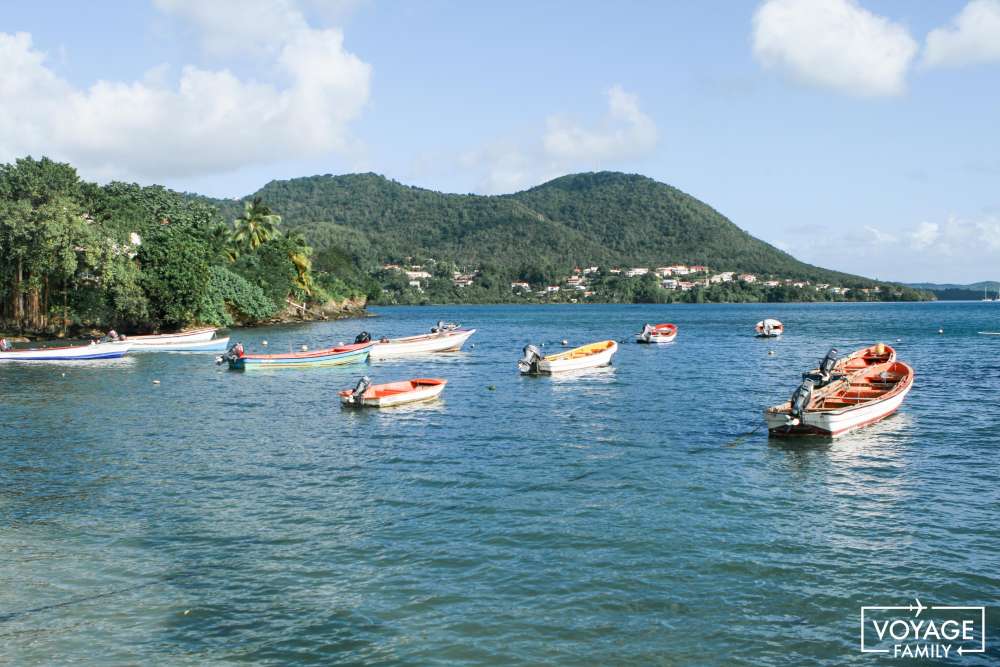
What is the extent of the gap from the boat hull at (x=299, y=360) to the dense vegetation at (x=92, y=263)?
2263 cm

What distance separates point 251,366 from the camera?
1764 inches

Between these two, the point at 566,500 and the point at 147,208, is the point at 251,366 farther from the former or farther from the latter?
the point at 147,208

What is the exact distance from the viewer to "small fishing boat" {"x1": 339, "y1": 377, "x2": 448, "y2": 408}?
30.8m

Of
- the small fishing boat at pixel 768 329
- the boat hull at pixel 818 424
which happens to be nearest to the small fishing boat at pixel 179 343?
the boat hull at pixel 818 424

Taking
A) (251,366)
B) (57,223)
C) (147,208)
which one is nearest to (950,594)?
(251,366)

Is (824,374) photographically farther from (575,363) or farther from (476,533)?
(476,533)

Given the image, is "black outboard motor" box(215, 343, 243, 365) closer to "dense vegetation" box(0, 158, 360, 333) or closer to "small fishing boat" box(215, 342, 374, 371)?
"small fishing boat" box(215, 342, 374, 371)

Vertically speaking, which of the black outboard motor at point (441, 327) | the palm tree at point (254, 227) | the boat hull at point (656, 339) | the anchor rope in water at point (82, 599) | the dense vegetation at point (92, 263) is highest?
the palm tree at point (254, 227)

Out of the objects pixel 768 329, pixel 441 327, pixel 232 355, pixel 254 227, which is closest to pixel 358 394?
pixel 232 355

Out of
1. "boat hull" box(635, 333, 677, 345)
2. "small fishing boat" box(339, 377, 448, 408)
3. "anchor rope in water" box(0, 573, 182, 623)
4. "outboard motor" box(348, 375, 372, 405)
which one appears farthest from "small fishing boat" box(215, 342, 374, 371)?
"anchor rope in water" box(0, 573, 182, 623)

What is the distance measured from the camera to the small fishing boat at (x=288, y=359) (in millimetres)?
44875

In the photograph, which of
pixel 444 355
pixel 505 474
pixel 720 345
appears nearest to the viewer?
pixel 505 474

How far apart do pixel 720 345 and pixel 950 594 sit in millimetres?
58242
